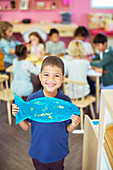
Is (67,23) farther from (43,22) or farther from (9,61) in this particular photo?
(9,61)

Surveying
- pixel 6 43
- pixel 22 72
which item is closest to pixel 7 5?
pixel 6 43

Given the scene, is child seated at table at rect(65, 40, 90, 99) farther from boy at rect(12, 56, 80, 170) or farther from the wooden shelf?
the wooden shelf

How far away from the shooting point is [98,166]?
1.18m

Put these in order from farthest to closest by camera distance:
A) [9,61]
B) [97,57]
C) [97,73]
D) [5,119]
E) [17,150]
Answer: [9,61] < [97,57] < [5,119] < [97,73] < [17,150]

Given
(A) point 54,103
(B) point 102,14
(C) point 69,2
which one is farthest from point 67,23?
(A) point 54,103

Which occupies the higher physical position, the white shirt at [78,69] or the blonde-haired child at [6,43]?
the blonde-haired child at [6,43]

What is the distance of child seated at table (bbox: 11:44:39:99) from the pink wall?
321cm

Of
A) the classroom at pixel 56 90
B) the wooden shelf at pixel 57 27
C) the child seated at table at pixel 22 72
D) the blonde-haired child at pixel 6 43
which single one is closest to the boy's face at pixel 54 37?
the classroom at pixel 56 90

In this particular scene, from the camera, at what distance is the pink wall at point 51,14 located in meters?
5.45

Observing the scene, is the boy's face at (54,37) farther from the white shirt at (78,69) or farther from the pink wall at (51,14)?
the pink wall at (51,14)

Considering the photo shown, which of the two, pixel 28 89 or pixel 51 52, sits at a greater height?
pixel 51 52

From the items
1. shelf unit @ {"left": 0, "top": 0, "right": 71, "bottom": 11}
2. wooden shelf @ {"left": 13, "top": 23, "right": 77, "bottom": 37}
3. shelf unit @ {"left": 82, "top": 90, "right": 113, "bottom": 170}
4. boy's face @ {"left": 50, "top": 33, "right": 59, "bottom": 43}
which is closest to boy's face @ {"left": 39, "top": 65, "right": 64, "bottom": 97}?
shelf unit @ {"left": 82, "top": 90, "right": 113, "bottom": 170}

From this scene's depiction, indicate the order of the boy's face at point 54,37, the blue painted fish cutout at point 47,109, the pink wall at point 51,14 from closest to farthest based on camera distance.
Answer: the blue painted fish cutout at point 47,109, the boy's face at point 54,37, the pink wall at point 51,14

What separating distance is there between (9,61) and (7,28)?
50cm
